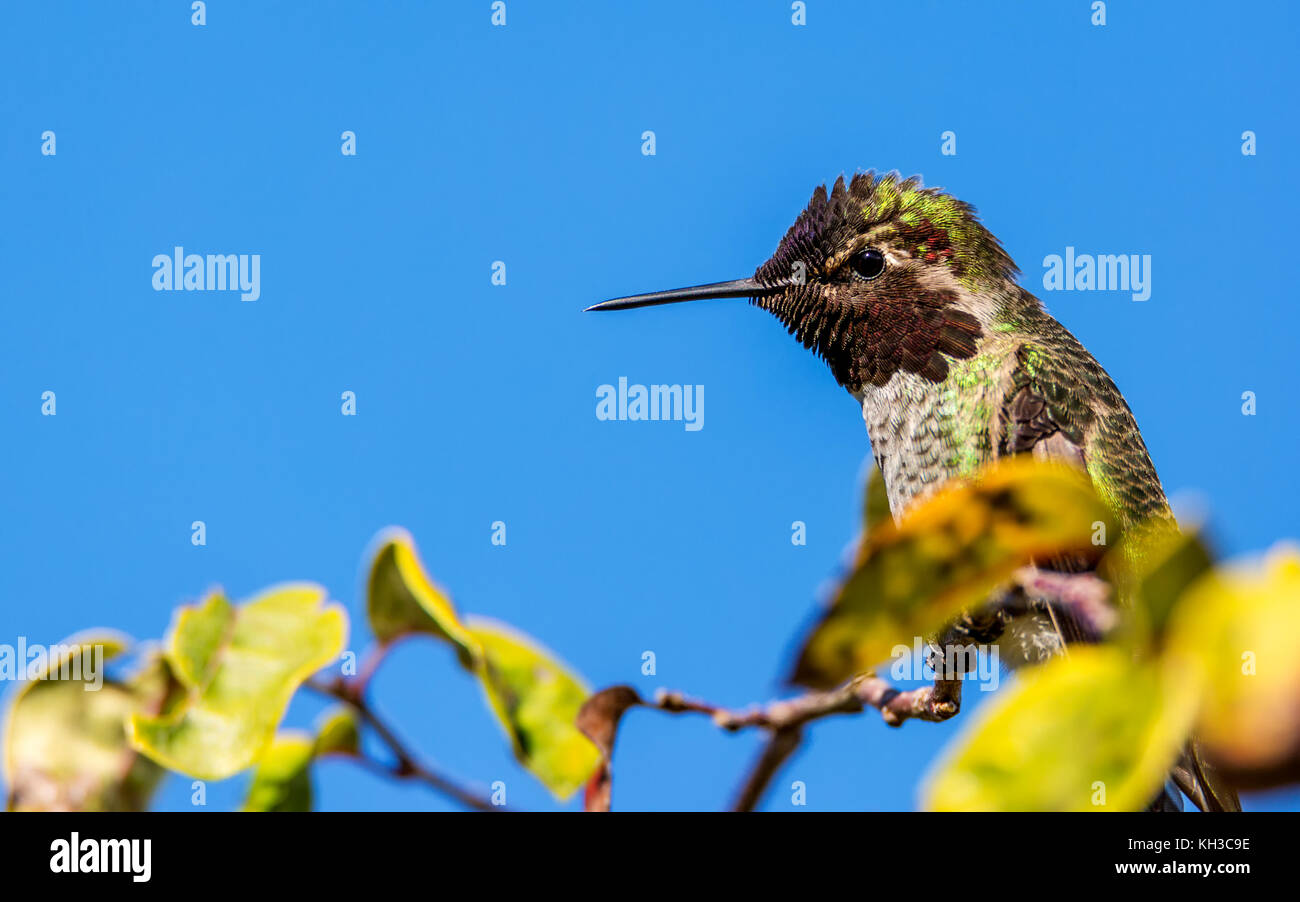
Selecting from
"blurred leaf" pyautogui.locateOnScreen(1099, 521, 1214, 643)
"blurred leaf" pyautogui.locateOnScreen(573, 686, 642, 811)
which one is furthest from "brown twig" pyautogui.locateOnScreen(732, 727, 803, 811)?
"blurred leaf" pyautogui.locateOnScreen(1099, 521, 1214, 643)

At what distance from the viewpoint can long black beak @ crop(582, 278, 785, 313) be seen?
4323mm

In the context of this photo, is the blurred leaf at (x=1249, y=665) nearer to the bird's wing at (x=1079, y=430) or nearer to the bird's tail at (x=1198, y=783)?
the bird's tail at (x=1198, y=783)

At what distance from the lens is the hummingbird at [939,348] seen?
11.3ft

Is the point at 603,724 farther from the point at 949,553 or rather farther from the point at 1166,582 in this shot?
the point at 1166,582

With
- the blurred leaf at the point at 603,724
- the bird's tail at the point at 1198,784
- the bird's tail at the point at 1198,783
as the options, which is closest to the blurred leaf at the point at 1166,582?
the blurred leaf at the point at 603,724

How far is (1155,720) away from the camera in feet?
2.54

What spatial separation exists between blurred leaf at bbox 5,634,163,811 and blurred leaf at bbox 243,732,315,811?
0.56 ft

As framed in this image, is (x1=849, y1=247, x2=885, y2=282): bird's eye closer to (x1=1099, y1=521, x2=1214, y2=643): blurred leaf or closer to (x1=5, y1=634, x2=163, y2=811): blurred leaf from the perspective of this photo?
(x1=5, y1=634, x2=163, y2=811): blurred leaf

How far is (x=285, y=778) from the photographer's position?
2.04 meters

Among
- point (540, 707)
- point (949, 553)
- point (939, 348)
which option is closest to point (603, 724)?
point (540, 707)

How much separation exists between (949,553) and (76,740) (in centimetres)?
155

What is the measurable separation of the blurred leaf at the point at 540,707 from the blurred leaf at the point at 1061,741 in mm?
1164
